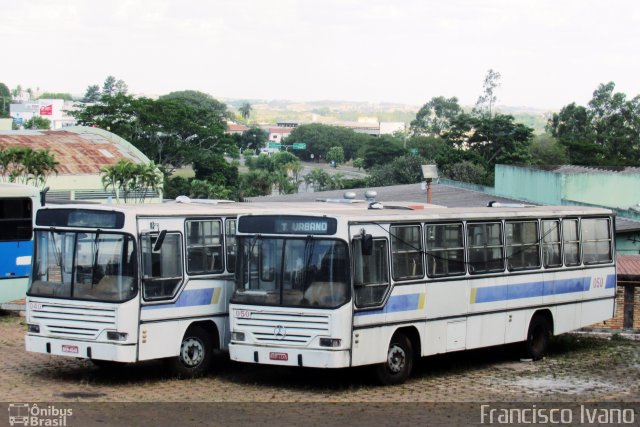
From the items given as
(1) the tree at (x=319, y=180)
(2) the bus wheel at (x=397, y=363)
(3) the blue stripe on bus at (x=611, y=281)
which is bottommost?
(2) the bus wheel at (x=397, y=363)

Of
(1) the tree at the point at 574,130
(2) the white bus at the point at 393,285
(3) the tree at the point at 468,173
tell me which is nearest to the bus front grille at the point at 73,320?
(2) the white bus at the point at 393,285

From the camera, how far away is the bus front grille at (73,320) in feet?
49.3

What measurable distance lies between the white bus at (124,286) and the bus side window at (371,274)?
5.54ft

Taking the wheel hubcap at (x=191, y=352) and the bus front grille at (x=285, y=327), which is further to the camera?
the wheel hubcap at (x=191, y=352)

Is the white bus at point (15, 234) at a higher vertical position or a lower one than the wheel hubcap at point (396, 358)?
higher

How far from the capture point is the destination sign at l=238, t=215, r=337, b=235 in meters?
15.0

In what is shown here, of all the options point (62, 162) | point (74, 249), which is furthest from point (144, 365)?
point (62, 162)

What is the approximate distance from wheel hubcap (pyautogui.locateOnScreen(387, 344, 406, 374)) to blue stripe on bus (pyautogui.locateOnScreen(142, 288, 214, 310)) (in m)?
2.83

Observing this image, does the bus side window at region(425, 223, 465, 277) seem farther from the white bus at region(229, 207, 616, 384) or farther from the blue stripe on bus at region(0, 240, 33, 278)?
the blue stripe on bus at region(0, 240, 33, 278)

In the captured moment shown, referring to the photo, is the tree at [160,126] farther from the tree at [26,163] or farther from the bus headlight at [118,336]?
the bus headlight at [118,336]

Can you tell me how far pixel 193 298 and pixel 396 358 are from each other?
3.13 m

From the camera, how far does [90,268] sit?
1522cm

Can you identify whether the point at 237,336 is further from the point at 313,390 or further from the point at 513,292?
the point at 513,292

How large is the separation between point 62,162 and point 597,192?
106 feet
